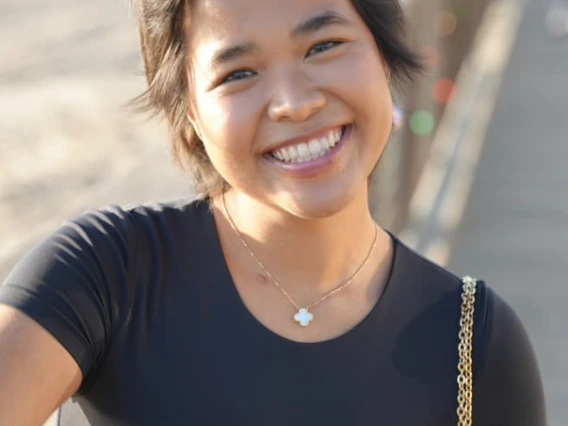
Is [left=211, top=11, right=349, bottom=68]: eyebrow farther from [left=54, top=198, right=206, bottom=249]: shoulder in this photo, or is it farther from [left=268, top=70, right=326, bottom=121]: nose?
[left=54, top=198, right=206, bottom=249]: shoulder

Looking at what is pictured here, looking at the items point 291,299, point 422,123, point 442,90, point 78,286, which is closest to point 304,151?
point 291,299

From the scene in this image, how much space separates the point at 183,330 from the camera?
2070 millimetres

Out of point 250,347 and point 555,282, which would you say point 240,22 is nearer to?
point 250,347

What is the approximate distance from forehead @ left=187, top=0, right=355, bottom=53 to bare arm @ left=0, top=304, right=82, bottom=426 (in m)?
0.62

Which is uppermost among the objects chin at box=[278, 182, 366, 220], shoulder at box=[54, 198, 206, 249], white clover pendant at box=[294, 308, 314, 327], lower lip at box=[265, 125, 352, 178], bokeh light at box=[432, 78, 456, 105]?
bokeh light at box=[432, 78, 456, 105]

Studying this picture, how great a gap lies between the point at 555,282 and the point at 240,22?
554 centimetres

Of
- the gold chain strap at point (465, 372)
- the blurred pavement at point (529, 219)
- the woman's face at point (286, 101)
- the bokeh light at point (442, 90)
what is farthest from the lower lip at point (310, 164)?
the bokeh light at point (442, 90)

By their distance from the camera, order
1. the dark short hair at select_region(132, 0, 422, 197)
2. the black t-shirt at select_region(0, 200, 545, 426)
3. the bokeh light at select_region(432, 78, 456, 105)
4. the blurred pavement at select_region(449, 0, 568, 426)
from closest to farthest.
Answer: the black t-shirt at select_region(0, 200, 545, 426), the dark short hair at select_region(132, 0, 422, 197), the blurred pavement at select_region(449, 0, 568, 426), the bokeh light at select_region(432, 78, 456, 105)

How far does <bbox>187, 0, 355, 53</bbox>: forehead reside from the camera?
2.07m

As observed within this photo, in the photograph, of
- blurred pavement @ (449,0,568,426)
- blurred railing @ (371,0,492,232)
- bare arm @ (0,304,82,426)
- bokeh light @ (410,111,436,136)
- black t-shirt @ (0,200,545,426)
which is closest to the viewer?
bare arm @ (0,304,82,426)

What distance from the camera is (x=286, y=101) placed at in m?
2.04

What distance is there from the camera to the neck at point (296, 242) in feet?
7.39

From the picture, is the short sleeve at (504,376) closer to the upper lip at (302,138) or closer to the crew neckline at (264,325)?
the crew neckline at (264,325)

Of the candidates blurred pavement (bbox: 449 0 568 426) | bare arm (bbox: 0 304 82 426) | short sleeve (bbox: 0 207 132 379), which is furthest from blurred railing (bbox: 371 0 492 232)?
bare arm (bbox: 0 304 82 426)
